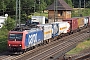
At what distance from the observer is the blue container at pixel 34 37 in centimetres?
2820

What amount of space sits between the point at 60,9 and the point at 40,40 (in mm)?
38366

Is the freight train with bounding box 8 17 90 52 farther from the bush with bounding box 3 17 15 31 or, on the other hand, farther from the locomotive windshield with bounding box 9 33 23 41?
the bush with bounding box 3 17 15 31

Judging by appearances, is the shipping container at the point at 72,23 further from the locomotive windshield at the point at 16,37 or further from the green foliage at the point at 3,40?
the locomotive windshield at the point at 16,37

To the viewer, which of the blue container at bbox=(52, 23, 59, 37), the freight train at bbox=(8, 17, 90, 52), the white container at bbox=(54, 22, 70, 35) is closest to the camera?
the freight train at bbox=(8, 17, 90, 52)

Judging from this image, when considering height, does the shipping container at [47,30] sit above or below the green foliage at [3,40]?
above

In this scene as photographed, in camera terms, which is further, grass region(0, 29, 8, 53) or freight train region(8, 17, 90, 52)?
grass region(0, 29, 8, 53)

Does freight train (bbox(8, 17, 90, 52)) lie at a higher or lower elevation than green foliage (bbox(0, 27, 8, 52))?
higher

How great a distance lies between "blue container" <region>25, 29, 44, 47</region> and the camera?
92.5 ft

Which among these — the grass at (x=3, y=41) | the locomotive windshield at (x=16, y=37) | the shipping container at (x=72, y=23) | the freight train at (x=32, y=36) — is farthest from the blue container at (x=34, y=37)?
the shipping container at (x=72, y=23)

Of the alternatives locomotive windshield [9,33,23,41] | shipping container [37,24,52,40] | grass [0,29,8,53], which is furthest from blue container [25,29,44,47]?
grass [0,29,8,53]

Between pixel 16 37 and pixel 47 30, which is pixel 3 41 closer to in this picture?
pixel 47 30

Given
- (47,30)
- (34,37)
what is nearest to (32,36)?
(34,37)

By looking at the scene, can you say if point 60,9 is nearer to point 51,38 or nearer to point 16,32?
point 51,38

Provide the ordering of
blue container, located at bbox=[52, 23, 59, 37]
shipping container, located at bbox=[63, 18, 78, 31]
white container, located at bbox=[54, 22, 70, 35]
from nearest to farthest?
blue container, located at bbox=[52, 23, 59, 37] → white container, located at bbox=[54, 22, 70, 35] → shipping container, located at bbox=[63, 18, 78, 31]
